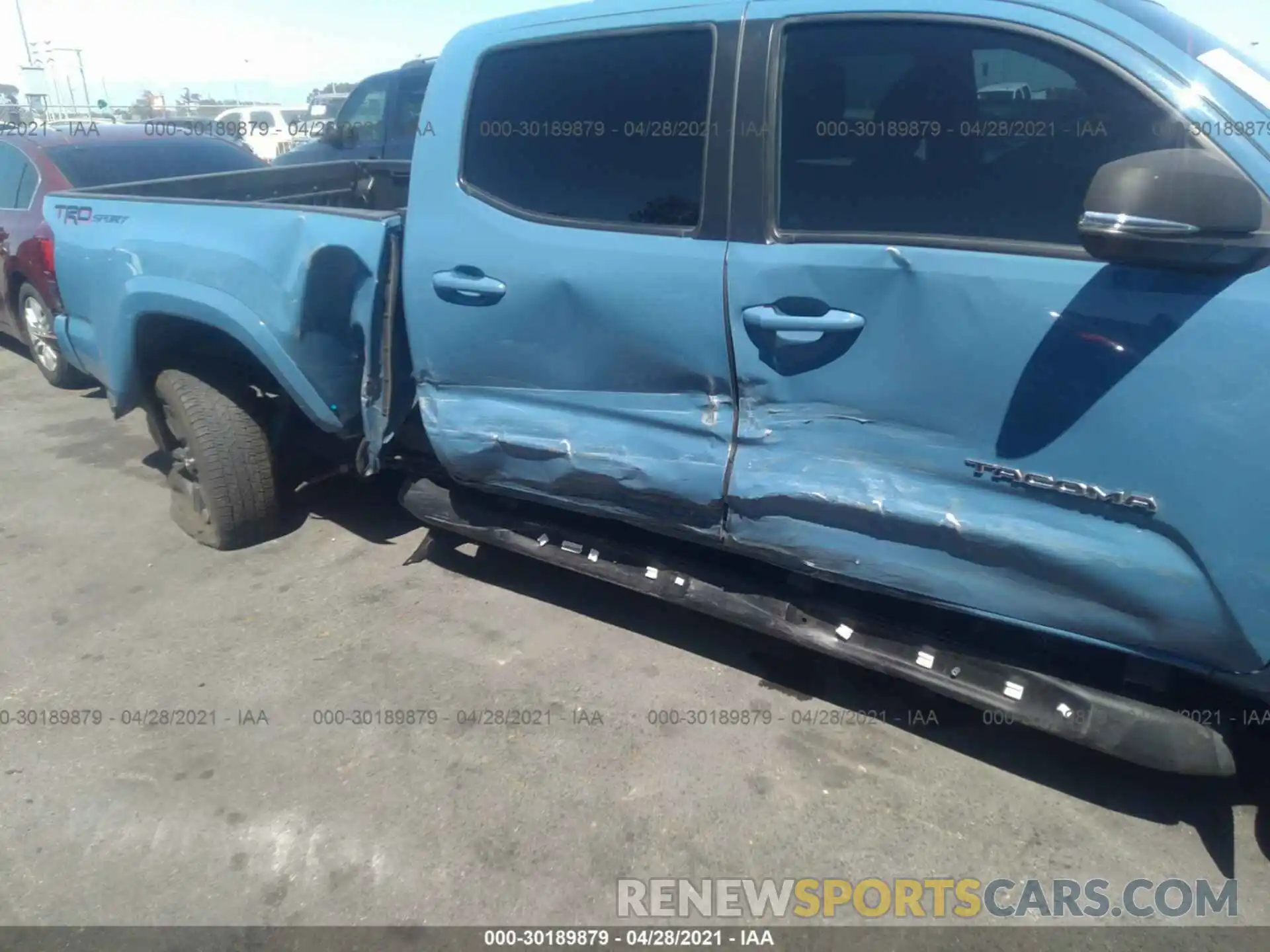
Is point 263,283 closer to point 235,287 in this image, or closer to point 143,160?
point 235,287

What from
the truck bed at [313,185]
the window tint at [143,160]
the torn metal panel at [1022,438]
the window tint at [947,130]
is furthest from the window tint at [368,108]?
the torn metal panel at [1022,438]

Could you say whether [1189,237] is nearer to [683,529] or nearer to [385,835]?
[683,529]

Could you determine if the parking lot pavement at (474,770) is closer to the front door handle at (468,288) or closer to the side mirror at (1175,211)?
the front door handle at (468,288)

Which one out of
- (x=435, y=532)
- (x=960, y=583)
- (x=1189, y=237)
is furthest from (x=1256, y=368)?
(x=435, y=532)

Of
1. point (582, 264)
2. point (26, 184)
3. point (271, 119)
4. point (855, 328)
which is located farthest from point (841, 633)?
point (271, 119)

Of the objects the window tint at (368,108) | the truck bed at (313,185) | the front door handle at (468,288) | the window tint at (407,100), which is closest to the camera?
the front door handle at (468,288)

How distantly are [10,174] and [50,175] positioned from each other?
562 mm

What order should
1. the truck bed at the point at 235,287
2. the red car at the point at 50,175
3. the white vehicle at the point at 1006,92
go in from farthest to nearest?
the red car at the point at 50,175 < the truck bed at the point at 235,287 < the white vehicle at the point at 1006,92

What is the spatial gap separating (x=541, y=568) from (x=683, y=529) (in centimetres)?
120

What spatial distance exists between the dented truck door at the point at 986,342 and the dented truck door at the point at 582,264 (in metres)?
0.12

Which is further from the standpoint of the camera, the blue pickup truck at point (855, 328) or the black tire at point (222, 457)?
the black tire at point (222, 457)

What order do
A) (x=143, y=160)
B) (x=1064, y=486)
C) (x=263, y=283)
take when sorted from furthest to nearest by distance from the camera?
(x=143, y=160)
(x=263, y=283)
(x=1064, y=486)

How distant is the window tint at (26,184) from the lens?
5.97 meters

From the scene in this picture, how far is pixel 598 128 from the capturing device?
2781 mm
